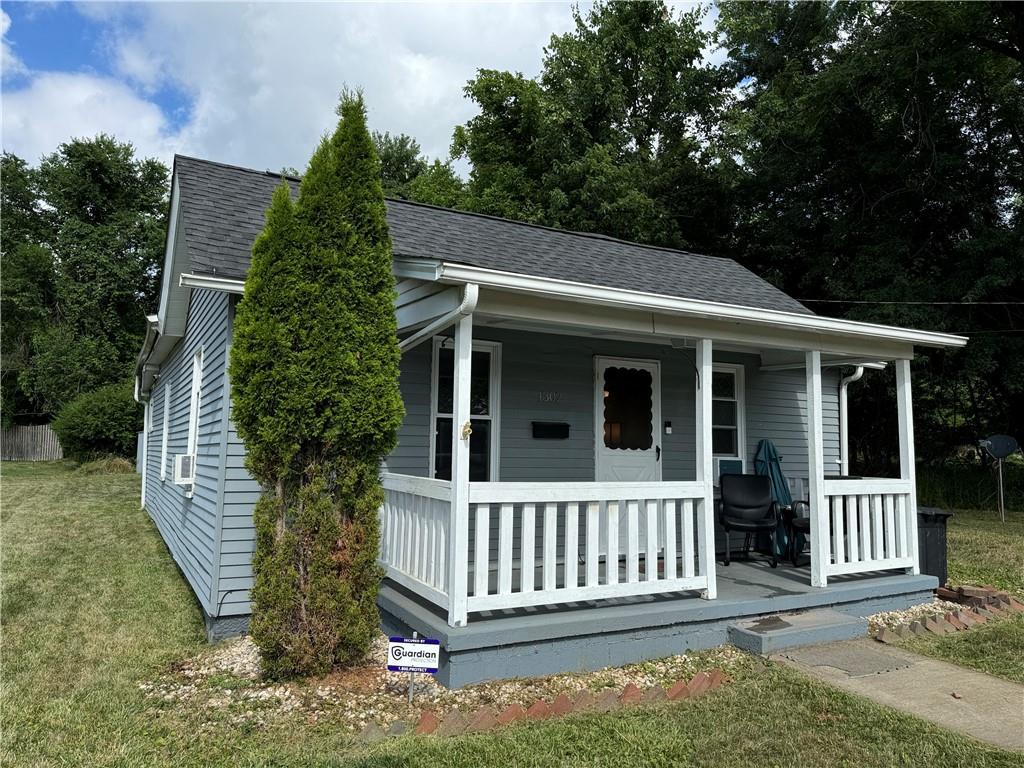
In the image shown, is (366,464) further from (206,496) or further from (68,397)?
(68,397)

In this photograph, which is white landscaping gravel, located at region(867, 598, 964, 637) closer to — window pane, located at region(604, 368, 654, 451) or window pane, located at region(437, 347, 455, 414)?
window pane, located at region(604, 368, 654, 451)

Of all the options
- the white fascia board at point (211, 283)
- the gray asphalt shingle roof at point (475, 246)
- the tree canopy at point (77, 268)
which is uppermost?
the tree canopy at point (77, 268)

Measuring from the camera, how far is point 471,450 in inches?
236

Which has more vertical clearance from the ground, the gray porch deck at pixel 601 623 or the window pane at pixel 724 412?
the window pane at pixel 724 412

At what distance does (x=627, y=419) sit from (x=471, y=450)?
1.74 meters

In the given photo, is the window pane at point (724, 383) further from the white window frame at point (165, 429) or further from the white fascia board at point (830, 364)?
the white window frame at point (165, 429)

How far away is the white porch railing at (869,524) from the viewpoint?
5372 mm

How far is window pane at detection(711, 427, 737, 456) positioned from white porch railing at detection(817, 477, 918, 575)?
5.63ft

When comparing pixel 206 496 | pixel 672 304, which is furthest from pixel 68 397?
pixel 672 304

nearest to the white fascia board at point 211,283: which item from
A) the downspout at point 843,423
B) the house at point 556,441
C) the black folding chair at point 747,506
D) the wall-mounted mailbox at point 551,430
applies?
the house at point 556,441

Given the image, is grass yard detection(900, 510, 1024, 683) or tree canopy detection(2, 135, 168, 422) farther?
tree canopy detection(2, 135, 168, 422)

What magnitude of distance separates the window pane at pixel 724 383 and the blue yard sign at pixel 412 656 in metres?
5.11

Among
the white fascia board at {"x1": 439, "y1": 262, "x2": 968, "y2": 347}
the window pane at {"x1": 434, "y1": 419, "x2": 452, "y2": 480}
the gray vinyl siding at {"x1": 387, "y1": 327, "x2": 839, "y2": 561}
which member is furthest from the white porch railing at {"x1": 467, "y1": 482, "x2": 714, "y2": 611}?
the gray vinyl siding at {"x1": 387, "y1": 327, "x2": 839, "y2": 561}

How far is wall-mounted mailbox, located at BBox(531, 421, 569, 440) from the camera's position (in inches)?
247
